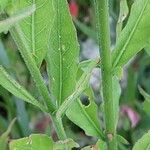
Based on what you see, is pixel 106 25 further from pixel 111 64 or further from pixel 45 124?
pixel 45 124

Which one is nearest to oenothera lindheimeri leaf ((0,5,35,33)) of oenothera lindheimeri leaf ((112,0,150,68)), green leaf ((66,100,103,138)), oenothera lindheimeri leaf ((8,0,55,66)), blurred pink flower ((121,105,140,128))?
oenothera lindheimeri leaf ((8,0,55,66))

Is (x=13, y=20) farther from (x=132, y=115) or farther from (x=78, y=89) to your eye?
(x=132, y=115)

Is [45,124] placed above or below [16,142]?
below

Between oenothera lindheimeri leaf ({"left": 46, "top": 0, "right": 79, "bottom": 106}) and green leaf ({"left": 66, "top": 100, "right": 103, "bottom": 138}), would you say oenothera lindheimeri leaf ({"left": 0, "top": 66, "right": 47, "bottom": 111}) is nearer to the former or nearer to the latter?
oenothera lindheimeri leaf ({"left": 46, "top": 0, "right": 79, "bottom": 106})

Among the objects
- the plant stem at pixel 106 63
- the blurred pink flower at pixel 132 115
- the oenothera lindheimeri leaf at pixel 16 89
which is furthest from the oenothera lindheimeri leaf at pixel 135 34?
the blurred pink flower at pixel 132 115

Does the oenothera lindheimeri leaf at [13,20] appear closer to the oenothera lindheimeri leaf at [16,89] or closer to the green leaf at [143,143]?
the oenothera lindheimeri leaf at [16,89]

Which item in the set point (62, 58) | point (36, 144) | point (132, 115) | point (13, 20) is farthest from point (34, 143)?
point (132, 115)

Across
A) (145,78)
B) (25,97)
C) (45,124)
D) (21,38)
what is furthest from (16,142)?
(145,78)
